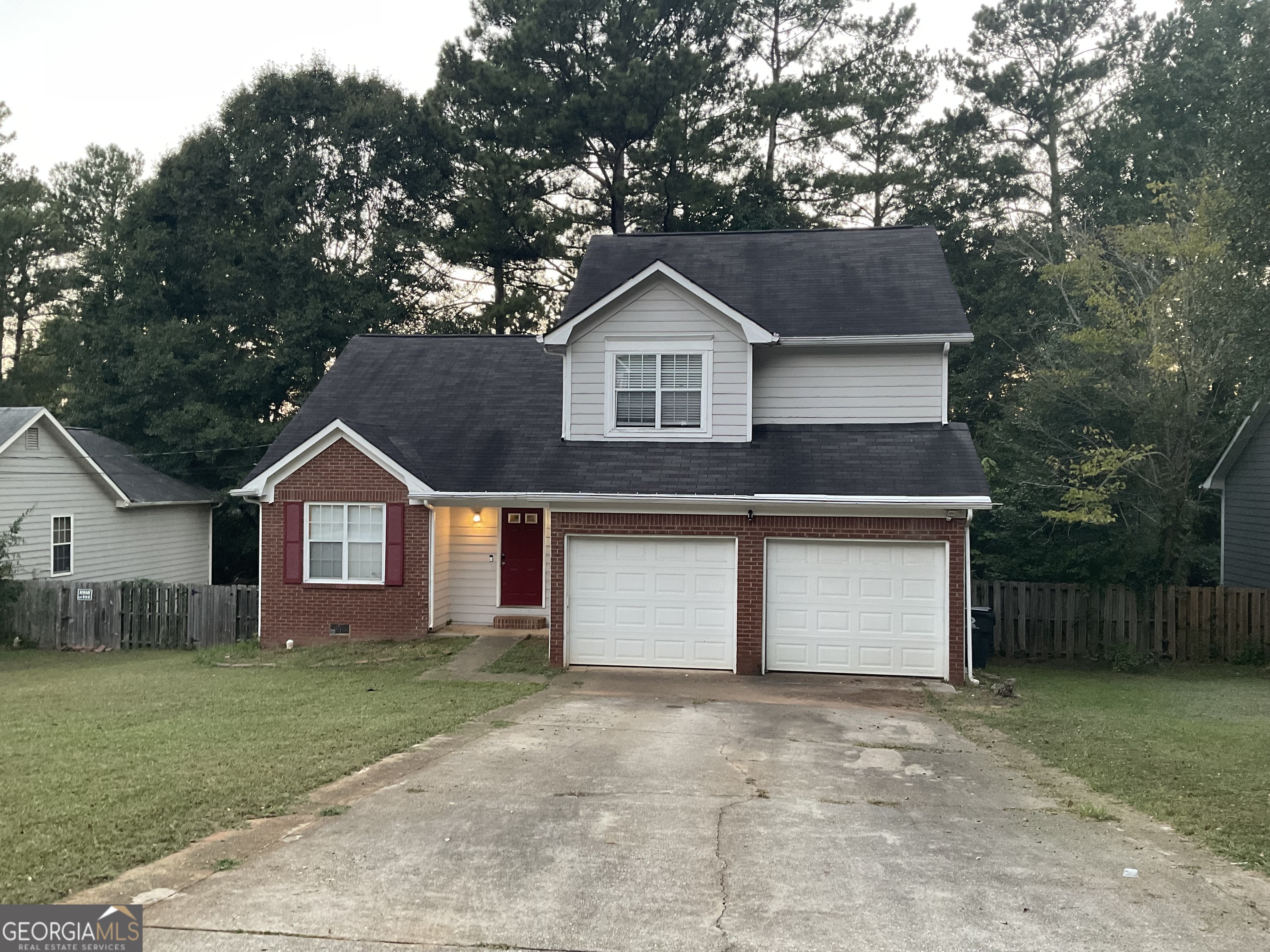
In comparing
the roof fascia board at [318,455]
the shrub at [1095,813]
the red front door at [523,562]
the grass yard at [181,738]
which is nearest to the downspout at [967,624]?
the grass yard at [181,738]

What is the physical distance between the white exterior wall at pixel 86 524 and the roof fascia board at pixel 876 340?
17.8 m

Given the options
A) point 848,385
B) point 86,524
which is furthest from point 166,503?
point 848,385

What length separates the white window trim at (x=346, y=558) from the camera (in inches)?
704

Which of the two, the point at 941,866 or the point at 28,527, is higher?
the point at 28,527

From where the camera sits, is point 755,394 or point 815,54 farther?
point 815,54

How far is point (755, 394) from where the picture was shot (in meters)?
17.0

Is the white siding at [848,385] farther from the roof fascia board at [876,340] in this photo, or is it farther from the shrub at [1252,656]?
the shrub at [1252,656]

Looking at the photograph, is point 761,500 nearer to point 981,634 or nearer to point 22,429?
point 981,634

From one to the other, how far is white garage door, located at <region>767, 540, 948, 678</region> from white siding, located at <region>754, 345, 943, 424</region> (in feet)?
8.89

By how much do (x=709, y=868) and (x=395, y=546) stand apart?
12575mm

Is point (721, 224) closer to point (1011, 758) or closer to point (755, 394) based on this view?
point (755, 394)

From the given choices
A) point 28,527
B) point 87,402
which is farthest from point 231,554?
point 28,527

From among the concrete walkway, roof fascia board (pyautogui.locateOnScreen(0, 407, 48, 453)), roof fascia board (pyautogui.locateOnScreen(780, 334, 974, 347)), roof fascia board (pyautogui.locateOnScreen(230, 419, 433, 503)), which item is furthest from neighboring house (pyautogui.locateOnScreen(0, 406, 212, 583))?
roof fascia board (pyautogui.locateOnScreen(780, 334, 974, 347))

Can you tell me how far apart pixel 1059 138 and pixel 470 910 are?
3505 centimetres
